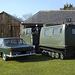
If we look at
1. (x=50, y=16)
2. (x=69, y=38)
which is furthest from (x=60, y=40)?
(x=50, y=16)

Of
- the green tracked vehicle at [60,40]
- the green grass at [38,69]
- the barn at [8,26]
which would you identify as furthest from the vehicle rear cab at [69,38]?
the barn at [8,26]

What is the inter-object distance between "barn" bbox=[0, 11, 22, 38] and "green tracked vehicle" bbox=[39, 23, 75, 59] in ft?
45.6

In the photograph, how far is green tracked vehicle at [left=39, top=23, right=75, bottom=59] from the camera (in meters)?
11.3

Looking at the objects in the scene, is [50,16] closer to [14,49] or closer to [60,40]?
[60,40]

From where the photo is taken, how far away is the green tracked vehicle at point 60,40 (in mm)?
11260

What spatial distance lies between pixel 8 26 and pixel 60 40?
1690 cm

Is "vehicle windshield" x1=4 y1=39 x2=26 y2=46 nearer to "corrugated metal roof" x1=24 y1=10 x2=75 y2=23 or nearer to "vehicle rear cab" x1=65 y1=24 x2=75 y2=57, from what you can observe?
"vehicle rear cab" x1=65 y1=24 x2=75 y2=57

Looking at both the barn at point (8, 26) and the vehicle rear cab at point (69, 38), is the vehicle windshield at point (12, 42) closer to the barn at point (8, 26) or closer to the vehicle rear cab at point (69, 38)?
the vehicle rear cab at point (69, 38)

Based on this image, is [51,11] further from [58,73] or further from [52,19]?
[58,73]

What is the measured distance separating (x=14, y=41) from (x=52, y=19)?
19137 mm

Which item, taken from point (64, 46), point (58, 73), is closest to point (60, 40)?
point (64, 46)

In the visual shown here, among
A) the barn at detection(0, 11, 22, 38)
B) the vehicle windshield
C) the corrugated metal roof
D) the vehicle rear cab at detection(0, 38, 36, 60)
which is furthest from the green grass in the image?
the corrugated metal roof

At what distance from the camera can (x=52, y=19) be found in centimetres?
3020

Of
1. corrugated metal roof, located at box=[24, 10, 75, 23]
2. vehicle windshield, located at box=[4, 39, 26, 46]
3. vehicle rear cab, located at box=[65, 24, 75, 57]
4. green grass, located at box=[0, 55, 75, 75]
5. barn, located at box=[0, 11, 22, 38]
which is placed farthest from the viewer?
corrugated metal roof, located at box=[24, 10, 75, 23]
